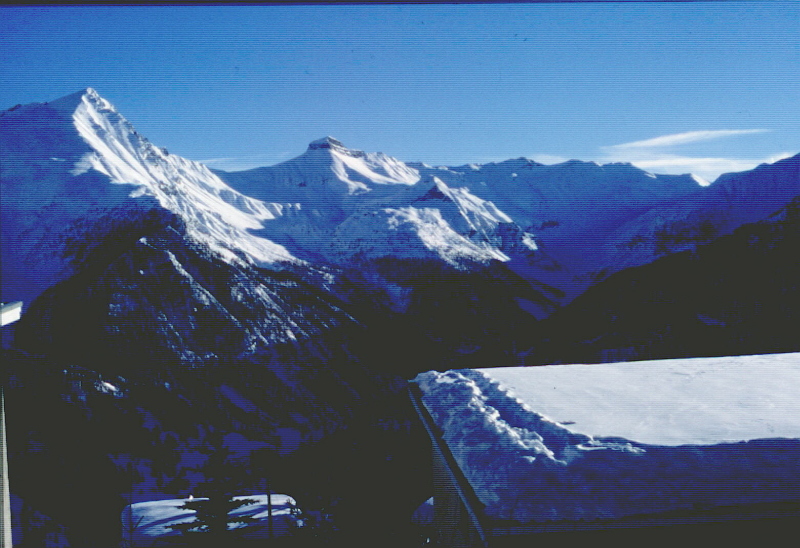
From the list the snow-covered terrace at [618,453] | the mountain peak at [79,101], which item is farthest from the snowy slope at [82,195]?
the snow-covered terrace at [618,453]

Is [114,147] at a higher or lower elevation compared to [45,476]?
higher

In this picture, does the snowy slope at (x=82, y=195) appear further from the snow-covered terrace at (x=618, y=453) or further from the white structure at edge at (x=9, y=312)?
the snow-covered terrace at (x=618, y=453)

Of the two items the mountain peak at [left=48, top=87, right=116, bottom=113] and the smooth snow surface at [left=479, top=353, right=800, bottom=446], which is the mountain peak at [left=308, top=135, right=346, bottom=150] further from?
the smooth snow surface at [left=479, top=353, right=800, bottom=446]

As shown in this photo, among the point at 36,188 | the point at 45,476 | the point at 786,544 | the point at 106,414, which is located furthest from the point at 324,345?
the point at 786,544

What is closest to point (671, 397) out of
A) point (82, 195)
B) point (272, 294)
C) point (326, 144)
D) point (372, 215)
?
point (272, 294)

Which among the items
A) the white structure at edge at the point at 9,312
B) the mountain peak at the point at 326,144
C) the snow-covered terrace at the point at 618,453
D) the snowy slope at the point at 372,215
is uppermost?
the mountain peak at the point at 326,144

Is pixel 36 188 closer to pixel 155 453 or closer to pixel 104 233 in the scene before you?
pixel 104 233
